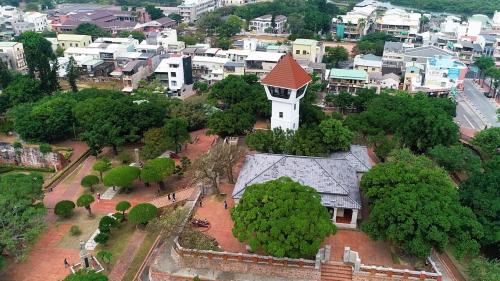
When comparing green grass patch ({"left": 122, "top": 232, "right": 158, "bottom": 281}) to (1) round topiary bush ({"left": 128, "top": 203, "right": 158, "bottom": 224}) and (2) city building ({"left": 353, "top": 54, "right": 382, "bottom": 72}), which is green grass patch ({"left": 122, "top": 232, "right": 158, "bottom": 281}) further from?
(2) city building ({"left": 353, "top": 54, "right": 382, "bottom": 72})

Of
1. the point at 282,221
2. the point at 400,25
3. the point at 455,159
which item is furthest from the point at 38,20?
the point at 455,159

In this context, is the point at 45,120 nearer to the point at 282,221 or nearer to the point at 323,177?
the point at 323,177

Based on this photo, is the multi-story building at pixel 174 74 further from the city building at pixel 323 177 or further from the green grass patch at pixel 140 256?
the green grass patch at pixel 140 256

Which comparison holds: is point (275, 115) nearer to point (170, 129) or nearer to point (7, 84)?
point (170, 129)

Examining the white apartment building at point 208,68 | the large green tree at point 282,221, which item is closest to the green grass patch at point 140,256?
the large green tree at point 282,221

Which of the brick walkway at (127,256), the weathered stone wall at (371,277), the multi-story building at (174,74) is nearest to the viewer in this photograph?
the weathered stone wall at (371,277)

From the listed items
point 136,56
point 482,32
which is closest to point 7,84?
point 136,56

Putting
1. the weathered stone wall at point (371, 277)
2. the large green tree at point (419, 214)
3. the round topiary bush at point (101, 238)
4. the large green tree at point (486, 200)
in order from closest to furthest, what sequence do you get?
the large green tree at point (419, 214) < the weathered stone wall at point (371, 277) < the large green tree at point (486, 200) < the round topiary bush at point (101, 238)
